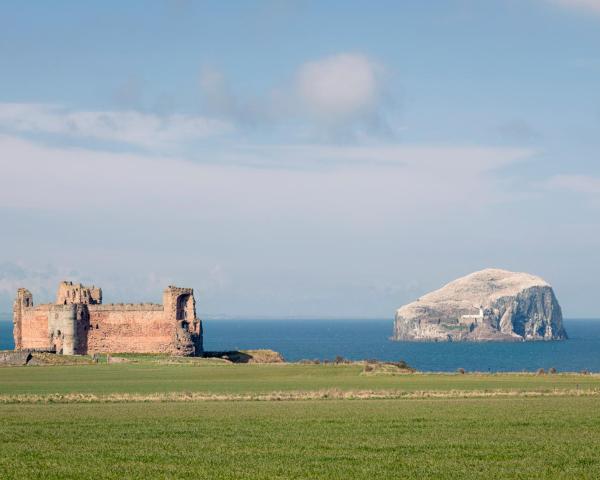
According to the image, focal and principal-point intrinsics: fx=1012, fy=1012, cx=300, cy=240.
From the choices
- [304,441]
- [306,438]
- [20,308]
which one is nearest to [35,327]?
[20,308]

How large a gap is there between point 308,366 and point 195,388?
16594mm

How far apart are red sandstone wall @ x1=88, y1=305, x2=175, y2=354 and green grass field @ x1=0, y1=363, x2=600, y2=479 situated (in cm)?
2895

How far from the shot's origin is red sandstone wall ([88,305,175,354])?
72688mm

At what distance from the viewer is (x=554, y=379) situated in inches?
2021

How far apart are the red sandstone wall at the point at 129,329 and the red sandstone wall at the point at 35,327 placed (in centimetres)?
375

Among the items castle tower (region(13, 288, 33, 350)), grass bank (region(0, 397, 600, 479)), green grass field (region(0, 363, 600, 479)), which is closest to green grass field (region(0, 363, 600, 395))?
green grass field (region(0, 363, 600, 479))

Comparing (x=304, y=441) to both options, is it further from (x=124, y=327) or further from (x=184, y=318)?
(x=124, y=327)

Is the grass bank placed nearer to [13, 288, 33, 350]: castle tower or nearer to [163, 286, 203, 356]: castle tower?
[163, 286, 203, 356]: castle tower

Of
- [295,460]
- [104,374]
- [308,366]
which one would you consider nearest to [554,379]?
[308,366]

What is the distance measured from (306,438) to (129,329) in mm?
50128

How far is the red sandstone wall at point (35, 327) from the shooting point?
74875 millimetres

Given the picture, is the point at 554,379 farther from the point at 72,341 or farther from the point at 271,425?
the point at 72,341

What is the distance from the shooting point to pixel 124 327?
73312 mm

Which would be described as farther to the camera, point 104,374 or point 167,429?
point 104,374
